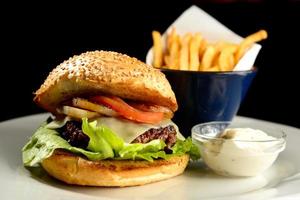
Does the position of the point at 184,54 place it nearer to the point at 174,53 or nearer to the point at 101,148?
the point at 174,53

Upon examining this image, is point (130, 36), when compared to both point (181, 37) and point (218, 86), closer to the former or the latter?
point (181, 37)

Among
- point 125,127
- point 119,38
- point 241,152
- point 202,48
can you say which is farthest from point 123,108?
point 119,38

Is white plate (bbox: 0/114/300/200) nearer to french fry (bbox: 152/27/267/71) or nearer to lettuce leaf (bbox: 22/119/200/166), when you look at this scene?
lettuce leaf (bbox: 22/119/200/166)

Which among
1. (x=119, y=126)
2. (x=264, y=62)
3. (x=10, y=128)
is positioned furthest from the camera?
(x=264, y=62)

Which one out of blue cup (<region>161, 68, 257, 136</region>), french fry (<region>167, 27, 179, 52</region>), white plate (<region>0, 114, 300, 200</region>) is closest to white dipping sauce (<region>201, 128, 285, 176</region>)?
white plate (<region>0, 114, 300, 200</region>)

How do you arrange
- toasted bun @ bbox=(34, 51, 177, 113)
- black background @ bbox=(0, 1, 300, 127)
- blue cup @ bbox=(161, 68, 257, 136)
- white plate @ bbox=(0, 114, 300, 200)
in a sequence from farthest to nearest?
black background @ bbox=(0, 1, 300, 127) < blue cup @ bbox=(161, 68, 257, 136) < toasted bun @ bbox=(34, 51, 177, 113) < white plate @ bbox=(0, 114, 300, 200)

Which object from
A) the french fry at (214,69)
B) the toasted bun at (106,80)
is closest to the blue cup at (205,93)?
the french fry at (214,69)

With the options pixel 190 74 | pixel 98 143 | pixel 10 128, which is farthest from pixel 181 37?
pixel 98 143
